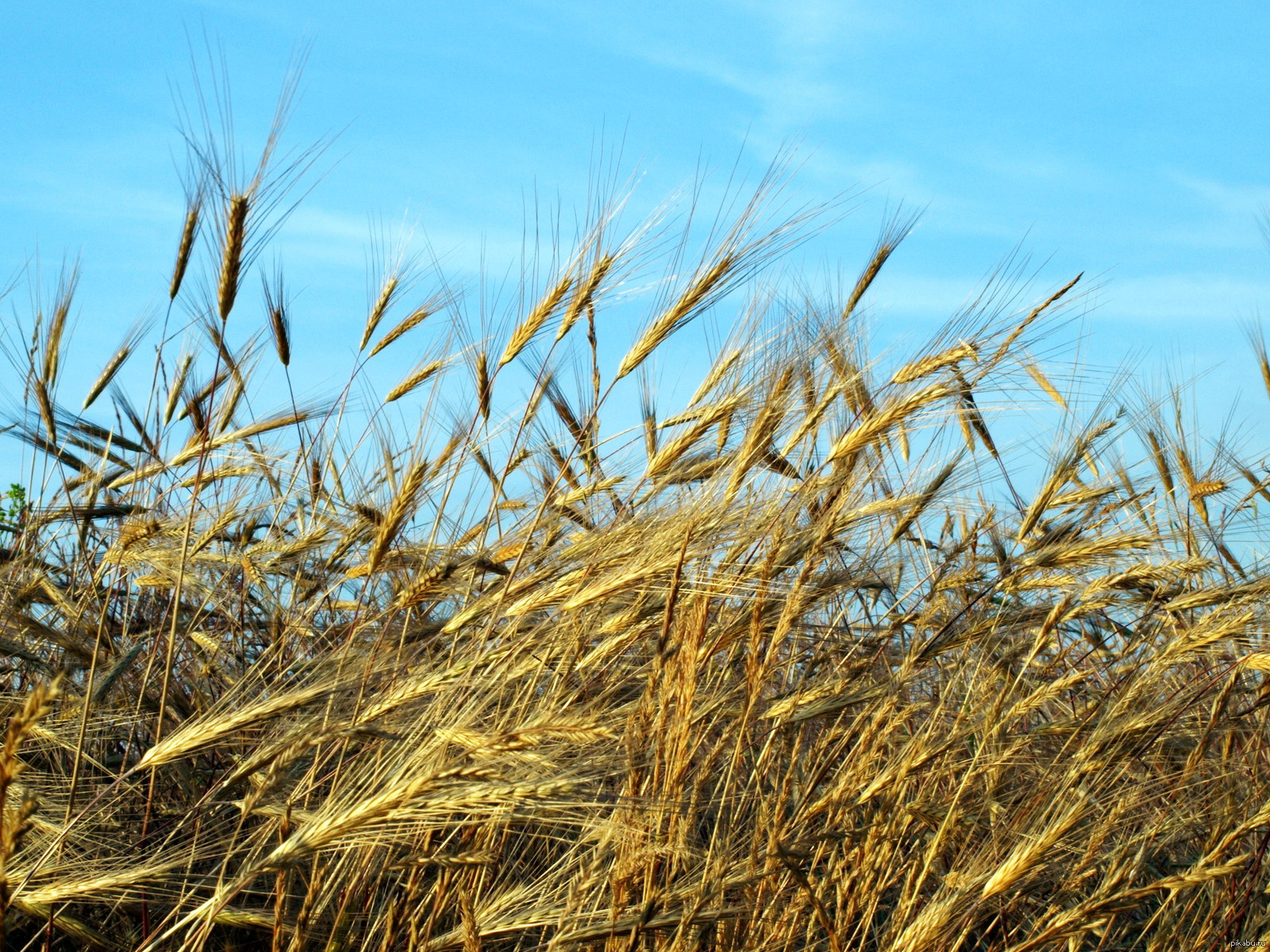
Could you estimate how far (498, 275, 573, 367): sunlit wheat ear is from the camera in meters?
2.21

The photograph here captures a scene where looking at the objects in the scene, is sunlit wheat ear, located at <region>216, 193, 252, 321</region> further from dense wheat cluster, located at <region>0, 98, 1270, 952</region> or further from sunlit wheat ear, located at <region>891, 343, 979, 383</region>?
sunlit wheat ear, located at <region>891, 343, 979, 383</region>

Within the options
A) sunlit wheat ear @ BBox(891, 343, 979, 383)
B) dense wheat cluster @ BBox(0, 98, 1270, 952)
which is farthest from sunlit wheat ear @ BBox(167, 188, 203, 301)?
sunlit wheat ear @ BBox(891, 343, 979, 383)

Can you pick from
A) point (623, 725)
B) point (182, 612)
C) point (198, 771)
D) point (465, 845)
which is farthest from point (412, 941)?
point (182, 612)

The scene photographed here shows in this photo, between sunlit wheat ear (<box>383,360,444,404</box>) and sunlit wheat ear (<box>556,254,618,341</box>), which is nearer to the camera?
sunlit wheat ear (<box>556,254,618,341</box>)

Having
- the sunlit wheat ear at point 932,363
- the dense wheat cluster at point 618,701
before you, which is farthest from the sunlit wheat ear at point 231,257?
the sunlit wheat ear at point 932,363

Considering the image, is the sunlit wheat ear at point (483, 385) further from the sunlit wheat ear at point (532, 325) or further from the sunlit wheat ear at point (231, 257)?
the sunlit wheat ear at point (231, 257)

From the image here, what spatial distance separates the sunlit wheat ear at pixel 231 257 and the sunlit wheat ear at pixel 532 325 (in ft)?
1.86

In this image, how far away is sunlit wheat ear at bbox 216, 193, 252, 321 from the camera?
218 cm

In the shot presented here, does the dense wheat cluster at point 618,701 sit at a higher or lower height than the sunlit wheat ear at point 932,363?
lower

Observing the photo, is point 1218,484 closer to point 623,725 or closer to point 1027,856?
point 1027,856

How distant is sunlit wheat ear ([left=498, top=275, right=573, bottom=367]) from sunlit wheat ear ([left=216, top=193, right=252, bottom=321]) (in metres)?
0.57

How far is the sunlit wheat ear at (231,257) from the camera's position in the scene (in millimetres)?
2176

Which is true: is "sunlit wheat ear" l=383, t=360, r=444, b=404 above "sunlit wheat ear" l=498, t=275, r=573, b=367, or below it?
below

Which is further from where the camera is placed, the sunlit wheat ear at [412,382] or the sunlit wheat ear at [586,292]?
the sunlit wheat ear at [412,382]
